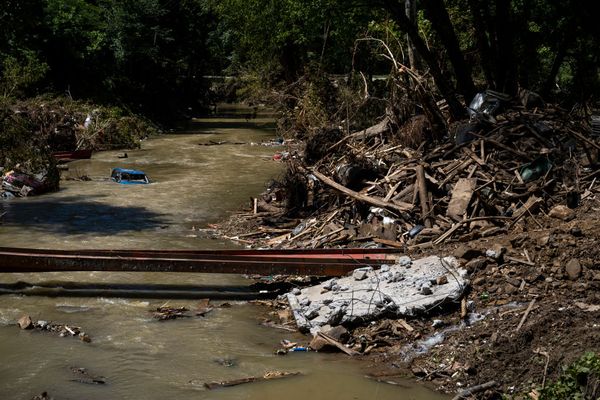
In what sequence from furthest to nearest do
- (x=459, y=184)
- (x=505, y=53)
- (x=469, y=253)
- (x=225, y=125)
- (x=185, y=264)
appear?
(x=225, y=125), (x=505, y=53), (x=459, y=184), (x=185, y=264), (x=469, y=253)

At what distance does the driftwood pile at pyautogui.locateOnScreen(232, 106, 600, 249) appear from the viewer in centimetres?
1012

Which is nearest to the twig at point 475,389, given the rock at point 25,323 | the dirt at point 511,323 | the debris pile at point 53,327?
the dirt at point 511,323

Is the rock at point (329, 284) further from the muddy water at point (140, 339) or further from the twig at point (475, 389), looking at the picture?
the twig at point (475, 389)

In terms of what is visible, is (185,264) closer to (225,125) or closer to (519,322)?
(519,322)

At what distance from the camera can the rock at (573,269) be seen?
7.74 metres

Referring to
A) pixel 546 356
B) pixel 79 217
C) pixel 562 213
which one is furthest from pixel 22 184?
pixel 546 356

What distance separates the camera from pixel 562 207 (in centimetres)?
971

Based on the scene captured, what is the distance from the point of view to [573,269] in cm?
779

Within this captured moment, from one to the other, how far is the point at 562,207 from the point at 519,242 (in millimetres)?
1494

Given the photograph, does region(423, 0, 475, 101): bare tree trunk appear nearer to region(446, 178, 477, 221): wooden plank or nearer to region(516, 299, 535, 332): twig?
region(446, 178, 477, 221): wooden plank

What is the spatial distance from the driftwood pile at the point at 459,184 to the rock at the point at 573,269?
5.72 feet

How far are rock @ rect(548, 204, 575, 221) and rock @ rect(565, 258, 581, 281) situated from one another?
5.62 ft

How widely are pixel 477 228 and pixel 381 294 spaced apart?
2289mm

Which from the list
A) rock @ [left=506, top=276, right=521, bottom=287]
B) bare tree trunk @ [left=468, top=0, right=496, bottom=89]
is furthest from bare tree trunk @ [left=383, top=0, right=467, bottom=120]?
rock @ [left=506, top=276, right=521, bottom=287]
